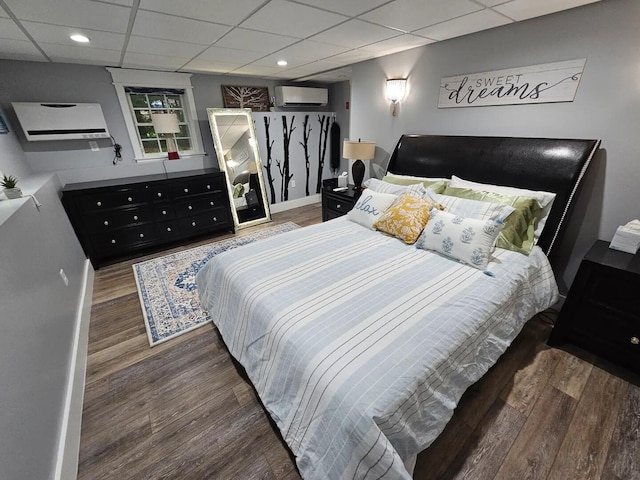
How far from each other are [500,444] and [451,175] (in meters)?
1.94

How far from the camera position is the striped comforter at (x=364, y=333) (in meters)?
0.92

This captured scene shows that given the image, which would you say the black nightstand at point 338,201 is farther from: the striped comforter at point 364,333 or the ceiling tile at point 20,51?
the ceiling tile at point 20,51

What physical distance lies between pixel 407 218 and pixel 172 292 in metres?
2.25

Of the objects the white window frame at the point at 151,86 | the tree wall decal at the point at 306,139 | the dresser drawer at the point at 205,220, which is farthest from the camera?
the tree wall decal at the point at 306,139

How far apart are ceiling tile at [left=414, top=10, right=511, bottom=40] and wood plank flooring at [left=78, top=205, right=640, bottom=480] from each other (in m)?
2.26

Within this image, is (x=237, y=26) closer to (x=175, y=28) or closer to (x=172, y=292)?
(x=175, y=28)

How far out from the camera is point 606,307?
1.60 m

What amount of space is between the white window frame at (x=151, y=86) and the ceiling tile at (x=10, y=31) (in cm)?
126

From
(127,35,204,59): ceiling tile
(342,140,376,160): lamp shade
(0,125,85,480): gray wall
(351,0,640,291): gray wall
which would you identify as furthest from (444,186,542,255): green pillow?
(127,35,204,59): ceiling tile

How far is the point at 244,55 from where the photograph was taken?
2730mm

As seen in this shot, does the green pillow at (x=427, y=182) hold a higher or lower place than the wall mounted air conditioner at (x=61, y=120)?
lower

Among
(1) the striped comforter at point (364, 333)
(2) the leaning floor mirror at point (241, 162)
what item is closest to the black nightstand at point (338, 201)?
(1) the striped comforter at point (364, 333)

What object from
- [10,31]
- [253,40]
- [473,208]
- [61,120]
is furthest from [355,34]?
[61,120]

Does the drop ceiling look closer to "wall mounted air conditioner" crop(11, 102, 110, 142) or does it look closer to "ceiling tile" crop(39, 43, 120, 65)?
"ceiling tile" crop(39, 43, 120, 65)
